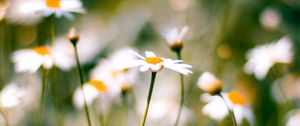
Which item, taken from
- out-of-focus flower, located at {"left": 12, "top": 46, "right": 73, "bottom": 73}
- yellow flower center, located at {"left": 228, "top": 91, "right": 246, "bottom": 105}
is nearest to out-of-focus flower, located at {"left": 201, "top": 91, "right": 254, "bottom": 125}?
yellow flower center, located at {"left": 228, "top": 91, "right": 246, "bottom": 105}

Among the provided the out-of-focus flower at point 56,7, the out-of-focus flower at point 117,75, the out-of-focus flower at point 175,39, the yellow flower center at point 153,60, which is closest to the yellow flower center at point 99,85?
the out-of-focus flower at point 117,75

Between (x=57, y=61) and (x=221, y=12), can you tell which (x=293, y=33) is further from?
(x=57, y=61)

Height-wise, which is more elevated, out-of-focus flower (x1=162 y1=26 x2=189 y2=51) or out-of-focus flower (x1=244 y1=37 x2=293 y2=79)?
out-of-focus flower (x1=162 y1=26 x2=189 y2=51)

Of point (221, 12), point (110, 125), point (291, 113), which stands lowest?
point (110, 125)

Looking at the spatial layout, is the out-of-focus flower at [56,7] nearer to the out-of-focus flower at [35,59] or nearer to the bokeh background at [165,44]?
the out-of-focus flower at [35,59]

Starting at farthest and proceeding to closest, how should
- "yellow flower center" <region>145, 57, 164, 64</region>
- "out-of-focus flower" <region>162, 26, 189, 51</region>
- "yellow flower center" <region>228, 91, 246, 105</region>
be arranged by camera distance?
"yellow flower center" <region>228, 91, 246, 105</region> → "out-of-focus flower" <region>162, 26, 189, 51</region> → "yellow flower center" <region>145, 57, 164, 64</region>

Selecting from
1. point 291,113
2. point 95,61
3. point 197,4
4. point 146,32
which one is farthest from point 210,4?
point 291,113

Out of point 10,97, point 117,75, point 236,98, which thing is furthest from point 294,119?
point 10,97

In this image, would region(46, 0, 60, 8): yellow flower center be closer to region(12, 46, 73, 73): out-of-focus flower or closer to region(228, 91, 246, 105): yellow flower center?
region(12, 46, 73, 73): out-of-focus flower
